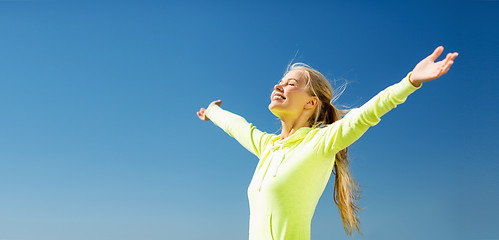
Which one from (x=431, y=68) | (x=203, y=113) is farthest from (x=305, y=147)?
(x=203, y=113)

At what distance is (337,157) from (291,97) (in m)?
0.69

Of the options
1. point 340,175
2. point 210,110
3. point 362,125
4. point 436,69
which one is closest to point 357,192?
point 340,175

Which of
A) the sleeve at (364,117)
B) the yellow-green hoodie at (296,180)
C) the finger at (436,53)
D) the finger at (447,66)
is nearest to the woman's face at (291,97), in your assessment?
the yellow-green hoodie at (296,180)

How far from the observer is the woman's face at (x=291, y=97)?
3.92 metres

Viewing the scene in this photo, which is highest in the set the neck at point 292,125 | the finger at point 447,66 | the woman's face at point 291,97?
the woman's face at point 291,97

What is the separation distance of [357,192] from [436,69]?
1668 millimetres

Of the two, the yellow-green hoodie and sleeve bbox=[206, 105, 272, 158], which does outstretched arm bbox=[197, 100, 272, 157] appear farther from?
the yellow-green hoodie

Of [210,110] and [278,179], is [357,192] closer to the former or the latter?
[278,179]

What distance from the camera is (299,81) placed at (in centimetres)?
402

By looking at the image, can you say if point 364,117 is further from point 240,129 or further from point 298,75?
point 240,129

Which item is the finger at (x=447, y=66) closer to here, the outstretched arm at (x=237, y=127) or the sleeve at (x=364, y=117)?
the sleeve at (x=364, y=117)

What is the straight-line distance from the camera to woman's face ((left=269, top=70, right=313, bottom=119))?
3916 millimetres

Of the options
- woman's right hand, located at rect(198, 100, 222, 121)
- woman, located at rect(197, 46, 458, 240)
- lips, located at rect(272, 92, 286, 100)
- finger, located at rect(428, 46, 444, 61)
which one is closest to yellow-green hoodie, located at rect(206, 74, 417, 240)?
woman, located at rect(197, 46, 458, 240)

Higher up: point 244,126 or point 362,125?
point 244,126
